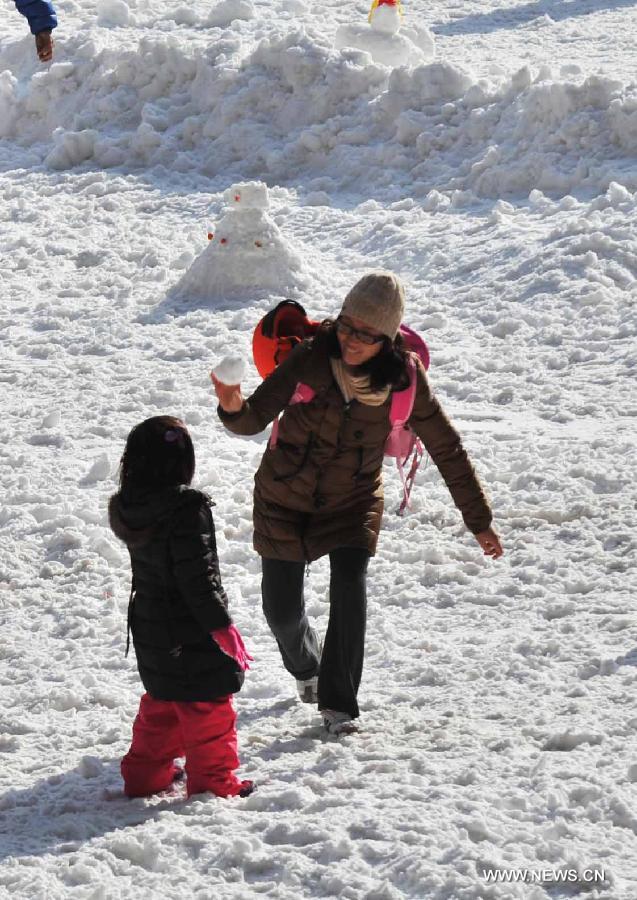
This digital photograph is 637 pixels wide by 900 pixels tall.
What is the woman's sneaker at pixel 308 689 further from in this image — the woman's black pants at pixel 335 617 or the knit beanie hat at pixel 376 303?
the knit beanie hat at pixel 376 303

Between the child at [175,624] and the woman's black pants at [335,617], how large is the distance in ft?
1.49

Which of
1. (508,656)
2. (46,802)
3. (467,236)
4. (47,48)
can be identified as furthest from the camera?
(47,48)

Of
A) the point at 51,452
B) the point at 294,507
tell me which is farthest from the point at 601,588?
the point at 51,452

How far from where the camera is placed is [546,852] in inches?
147

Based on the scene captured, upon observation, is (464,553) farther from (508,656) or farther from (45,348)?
(45,348)

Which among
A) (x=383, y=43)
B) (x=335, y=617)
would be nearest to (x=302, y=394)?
(x=335, y=617)

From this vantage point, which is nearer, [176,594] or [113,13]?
[176,594]

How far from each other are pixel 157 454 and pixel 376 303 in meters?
0.79

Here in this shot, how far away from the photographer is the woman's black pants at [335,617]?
470 centimetres

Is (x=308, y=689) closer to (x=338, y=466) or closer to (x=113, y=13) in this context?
(x=338, y=466)

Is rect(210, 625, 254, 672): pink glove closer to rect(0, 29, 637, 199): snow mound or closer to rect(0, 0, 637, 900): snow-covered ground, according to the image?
rect(0, 0, 637, 900): snow-covered ground

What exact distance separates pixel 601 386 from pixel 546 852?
14.4ft

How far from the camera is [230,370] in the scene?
4.27 meters

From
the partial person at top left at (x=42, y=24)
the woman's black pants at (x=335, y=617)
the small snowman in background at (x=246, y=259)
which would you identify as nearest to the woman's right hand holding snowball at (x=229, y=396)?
the woman's black pants at (x=335, y=617)
